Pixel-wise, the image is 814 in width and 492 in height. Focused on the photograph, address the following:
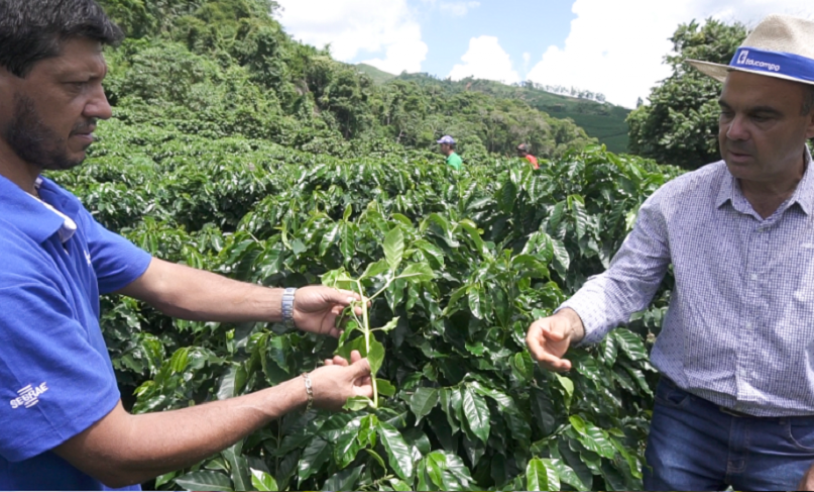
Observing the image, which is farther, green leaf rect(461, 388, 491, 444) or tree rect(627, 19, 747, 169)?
tree rect(627, 19, 747, 169)

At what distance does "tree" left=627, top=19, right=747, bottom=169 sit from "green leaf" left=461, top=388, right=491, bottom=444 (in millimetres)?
21504

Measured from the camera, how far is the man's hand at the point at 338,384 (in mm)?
1404

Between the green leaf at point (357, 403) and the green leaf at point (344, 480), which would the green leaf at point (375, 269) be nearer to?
the green leaf at point (357, 403)

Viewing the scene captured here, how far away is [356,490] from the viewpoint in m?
1.53

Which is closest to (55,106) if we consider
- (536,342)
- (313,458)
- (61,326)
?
(61,326)

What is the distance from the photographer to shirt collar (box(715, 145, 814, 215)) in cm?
152

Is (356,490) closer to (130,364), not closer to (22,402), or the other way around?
(22,402)

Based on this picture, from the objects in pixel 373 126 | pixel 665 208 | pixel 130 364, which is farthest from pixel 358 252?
pixel 373 126

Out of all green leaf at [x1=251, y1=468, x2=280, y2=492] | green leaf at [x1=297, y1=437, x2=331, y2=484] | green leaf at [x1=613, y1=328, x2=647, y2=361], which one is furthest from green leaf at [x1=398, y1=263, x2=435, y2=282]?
green leaf at [x1=613, y1=328, x2=647, y2=361]

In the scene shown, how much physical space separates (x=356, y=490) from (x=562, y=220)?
1.69m

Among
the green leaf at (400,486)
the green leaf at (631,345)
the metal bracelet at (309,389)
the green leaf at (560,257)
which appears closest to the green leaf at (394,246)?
the metal bracelet at (309,389)

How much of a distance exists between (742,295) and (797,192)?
28 centimetres

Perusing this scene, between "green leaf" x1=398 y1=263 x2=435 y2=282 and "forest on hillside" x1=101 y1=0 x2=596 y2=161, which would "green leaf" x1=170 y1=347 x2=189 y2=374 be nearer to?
"green leaf" x1=398 y1=263 x2=435 y2=282

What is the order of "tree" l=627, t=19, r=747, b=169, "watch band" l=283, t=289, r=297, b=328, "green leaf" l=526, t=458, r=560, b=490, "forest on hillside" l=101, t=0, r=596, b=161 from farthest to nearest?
"forest on hillside" l=101, t=0, r=596, b=161
"tree" l=627, t=19, r=747, b=169
"watch band" l=283, t=289, r=297, b=328
"green leaf" l=526, t=458, r=560, b=490
